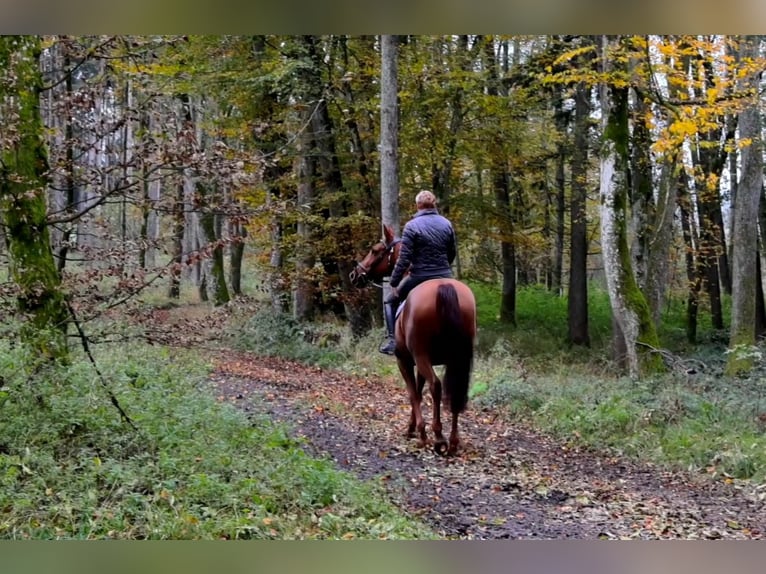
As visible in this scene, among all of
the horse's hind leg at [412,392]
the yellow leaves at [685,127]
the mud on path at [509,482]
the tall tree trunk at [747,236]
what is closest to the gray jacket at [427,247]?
the horse's hind leg at [412,392]

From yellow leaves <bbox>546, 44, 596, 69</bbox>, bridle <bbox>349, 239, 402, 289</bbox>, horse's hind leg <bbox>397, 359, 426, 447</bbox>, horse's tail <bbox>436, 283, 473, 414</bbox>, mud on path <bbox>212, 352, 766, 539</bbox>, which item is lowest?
mud on path <bbox>212, 352, 766, 539</bbox>

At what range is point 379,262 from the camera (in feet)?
25.5

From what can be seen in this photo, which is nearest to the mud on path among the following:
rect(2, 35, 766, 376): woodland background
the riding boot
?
the riding boot

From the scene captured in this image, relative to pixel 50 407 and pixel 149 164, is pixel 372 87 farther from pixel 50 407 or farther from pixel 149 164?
pixel 50 407

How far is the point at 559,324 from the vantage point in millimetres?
18906

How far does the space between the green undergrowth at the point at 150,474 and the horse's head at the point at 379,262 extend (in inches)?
93.5

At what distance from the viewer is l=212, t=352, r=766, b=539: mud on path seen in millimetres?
4848

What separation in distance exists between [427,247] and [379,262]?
3.85ft

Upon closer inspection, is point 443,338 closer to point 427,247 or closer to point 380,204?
point 427,247

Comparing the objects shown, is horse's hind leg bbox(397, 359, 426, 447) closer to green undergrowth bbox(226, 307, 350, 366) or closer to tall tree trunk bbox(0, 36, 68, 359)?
tall tree trunk bbox(0, 36, 68, 359)

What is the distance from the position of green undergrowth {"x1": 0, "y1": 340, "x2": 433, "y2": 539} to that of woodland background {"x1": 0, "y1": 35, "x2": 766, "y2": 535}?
0.05 meters

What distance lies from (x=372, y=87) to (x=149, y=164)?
10.8 meters

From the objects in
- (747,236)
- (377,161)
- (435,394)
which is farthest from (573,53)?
(377,161)
